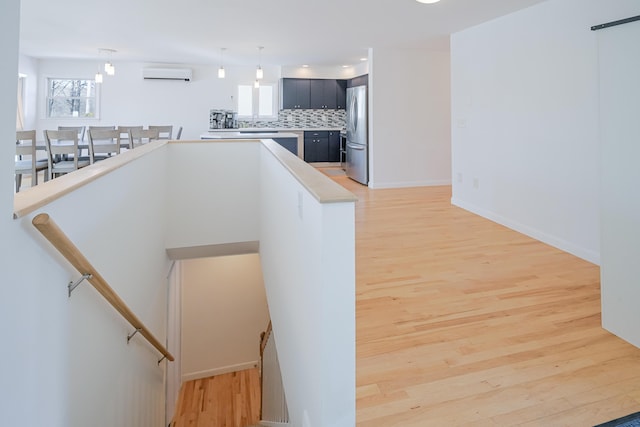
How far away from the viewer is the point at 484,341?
6.90 ft

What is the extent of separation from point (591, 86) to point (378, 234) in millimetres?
2230

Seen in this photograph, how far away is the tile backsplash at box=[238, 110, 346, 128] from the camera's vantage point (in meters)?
9.27

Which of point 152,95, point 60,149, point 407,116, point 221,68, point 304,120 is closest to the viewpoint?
point 60,149

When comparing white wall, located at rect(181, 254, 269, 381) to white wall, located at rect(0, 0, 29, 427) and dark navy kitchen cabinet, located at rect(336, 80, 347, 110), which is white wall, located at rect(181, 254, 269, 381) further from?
white wall, located at rect(0, 0, 29, 427)

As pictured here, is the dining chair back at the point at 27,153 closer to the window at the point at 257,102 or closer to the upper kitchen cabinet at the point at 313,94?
the window at the point at 257,102

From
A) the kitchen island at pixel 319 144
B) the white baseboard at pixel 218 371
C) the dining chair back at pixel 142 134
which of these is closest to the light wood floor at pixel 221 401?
the white baseboard at pixel 218 371

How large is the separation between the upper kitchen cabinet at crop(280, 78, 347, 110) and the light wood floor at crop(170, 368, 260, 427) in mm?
5913

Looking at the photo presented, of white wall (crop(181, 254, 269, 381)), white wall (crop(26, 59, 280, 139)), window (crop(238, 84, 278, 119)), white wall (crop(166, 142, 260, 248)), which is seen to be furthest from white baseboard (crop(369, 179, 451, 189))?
white wall (crop(26, 59, 280, 139))

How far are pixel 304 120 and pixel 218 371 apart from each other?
19.4 ft

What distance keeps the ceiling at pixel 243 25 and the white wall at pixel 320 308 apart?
2.89 metres

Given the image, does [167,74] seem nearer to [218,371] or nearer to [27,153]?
[27,153]

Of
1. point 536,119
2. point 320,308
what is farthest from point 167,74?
point 320,308

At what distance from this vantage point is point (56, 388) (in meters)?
1.62

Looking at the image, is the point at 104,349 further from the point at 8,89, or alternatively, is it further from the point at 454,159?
the point at 454,159
